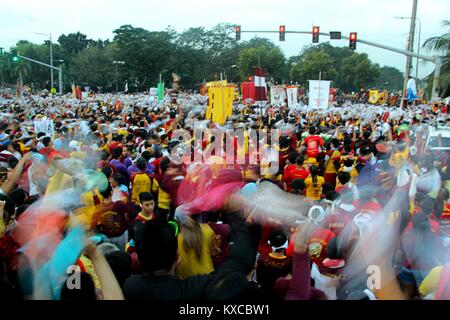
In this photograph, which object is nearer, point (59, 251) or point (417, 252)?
point (59, 251)

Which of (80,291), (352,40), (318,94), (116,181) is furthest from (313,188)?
(352,40)

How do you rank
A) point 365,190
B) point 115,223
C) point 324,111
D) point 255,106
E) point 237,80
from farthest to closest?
point 237,80
point 255,106
point 324,111
point 365,190
point 115,223

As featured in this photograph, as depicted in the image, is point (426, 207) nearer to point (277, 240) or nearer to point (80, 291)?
point (277, 240)

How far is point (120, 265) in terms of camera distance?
11.1ft

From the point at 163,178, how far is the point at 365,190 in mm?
2642

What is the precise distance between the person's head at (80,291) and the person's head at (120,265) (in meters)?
0.43

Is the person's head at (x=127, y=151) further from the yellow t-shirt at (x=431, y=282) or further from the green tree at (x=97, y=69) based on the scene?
the green tree at (x=97, y=69)

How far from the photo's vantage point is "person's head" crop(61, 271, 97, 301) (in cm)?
279

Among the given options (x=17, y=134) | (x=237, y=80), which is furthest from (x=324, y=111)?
(x=237, y=80)

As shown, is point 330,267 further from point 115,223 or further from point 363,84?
point 363,84

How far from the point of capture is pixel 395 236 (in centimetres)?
389

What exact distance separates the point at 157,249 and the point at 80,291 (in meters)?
0.64

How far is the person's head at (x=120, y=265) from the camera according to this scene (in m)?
3.36

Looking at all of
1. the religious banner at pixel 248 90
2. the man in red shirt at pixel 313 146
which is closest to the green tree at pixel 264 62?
the religious banner at pixel 248 90
